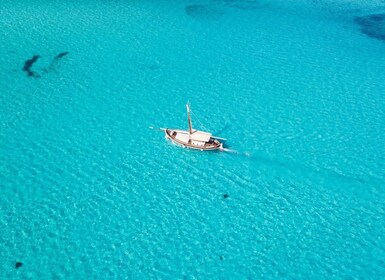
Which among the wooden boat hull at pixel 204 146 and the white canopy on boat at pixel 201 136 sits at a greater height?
the white canopy on boat at pixel 201 136

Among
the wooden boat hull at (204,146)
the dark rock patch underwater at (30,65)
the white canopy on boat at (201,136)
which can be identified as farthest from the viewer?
the dark rock patch underwater at (30,65)

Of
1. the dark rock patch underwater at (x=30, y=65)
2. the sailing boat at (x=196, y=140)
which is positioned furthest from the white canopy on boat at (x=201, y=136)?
the dark rock patch underwater at (x=30, y=65)

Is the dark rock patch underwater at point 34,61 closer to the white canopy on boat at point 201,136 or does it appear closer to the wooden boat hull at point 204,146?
the wooden boat hull at point 204,146

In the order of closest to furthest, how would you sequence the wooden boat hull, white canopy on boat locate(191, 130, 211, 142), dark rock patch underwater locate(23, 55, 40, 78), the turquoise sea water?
the turquoise sea water → white canopy on boat locate(191, 130, 211, 142) → the wooden boat hull → dark rock patch underwater locate(23, 55, 40, 78)

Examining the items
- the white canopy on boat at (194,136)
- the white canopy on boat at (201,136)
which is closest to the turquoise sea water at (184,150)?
the white canopy on boat at (194,136)

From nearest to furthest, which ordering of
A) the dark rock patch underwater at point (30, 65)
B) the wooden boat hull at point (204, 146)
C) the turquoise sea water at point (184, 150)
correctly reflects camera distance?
1. the turquoise sea water at point (184, 150)
2. the wooden boat hull at point (204, 146)
3. the dark rock patch underwater at point (30, 65)

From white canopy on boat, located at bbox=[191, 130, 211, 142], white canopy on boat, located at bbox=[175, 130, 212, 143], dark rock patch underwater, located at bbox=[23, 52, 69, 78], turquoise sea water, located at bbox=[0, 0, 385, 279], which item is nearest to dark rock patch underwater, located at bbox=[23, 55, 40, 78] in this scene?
dark rock patch underwater, located at bbox=[23, 52, 69, 78]

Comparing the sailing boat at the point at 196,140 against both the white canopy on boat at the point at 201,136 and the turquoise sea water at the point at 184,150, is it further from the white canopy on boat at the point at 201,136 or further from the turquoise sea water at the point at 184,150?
the turquoise sea water at the point at 184,150

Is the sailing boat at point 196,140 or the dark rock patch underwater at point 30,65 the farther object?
the dark rock patch underwater at point 30,65

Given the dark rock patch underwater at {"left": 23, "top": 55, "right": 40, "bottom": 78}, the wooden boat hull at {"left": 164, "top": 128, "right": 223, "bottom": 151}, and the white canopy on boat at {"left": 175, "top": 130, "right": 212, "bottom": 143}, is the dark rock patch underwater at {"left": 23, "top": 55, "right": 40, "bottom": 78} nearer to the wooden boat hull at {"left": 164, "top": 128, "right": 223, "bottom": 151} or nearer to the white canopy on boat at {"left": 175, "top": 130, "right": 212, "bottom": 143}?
the wooden boat hull at {"left": 164, "top": 128, "right": 223, "bottom": 151}
